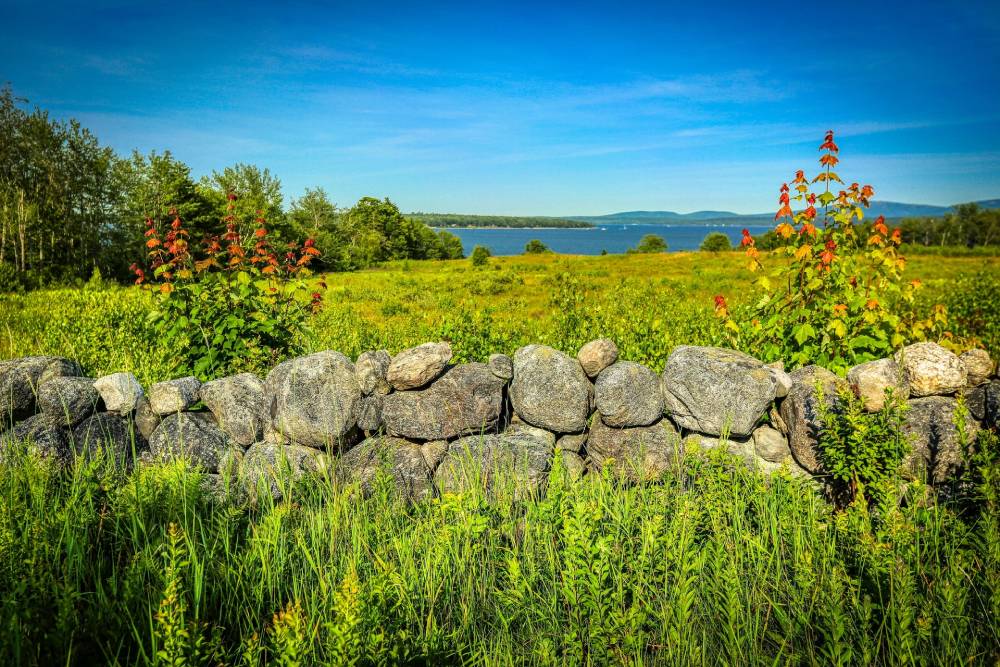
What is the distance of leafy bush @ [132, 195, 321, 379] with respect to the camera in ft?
17.4

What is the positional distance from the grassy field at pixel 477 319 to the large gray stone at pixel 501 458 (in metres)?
0.88

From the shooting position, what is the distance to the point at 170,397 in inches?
186

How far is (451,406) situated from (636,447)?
1.56m

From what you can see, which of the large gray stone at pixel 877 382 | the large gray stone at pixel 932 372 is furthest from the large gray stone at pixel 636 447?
the large gray stone at pixel 932 372

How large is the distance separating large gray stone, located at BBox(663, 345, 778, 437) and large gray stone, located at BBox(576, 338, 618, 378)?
0.51 metres


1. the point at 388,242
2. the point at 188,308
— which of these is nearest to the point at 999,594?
the point at 188,308

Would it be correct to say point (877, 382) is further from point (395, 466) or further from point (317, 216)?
point (317, 216)

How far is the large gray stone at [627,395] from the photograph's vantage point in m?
4.45

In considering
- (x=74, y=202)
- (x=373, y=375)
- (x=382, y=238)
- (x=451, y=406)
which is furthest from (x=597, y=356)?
(x=382, y=238)

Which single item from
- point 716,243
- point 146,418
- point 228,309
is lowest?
point 146,418

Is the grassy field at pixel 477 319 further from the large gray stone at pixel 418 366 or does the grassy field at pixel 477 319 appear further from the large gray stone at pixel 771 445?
the large gray stone at pixel 771 445

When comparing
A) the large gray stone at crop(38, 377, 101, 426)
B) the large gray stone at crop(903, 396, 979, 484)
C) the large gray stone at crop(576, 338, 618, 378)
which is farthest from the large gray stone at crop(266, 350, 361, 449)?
the large gray stone at crop(903, 396, 979, 484)

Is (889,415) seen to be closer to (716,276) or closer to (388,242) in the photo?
(716,276)

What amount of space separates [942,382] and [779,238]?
1809 mm
